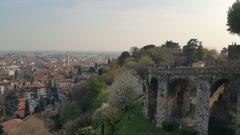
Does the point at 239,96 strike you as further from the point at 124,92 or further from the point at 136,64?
the point at 136,64

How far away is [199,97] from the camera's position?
90.8 feet

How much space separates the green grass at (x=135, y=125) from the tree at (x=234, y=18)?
48.6 ft

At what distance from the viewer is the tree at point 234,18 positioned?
118 feet

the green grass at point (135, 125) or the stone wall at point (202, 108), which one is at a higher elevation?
the stone wall at point (202, 108)

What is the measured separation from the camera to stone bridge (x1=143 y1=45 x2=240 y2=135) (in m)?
26.4

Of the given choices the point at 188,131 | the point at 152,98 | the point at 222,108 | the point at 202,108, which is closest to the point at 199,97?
the point at 202,108

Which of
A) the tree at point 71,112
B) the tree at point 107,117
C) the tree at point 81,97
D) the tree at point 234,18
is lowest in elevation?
the tree at point 71,112

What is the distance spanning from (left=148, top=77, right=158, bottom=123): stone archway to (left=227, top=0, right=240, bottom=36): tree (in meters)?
11.6

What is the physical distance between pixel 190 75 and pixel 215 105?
3565mm

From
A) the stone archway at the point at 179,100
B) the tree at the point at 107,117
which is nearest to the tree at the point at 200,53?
the tree at the point at 107,117

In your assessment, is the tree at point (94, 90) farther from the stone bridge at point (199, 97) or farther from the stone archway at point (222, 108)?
the stone archway at point (222, 108)

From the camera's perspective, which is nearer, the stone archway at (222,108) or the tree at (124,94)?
the stone archway at (222,108)

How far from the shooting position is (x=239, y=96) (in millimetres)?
24391

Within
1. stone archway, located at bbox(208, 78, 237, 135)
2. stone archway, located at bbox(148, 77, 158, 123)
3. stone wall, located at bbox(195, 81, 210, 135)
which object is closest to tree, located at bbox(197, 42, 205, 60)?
stone archway, located at bbox(148, 77, 158, 123)
